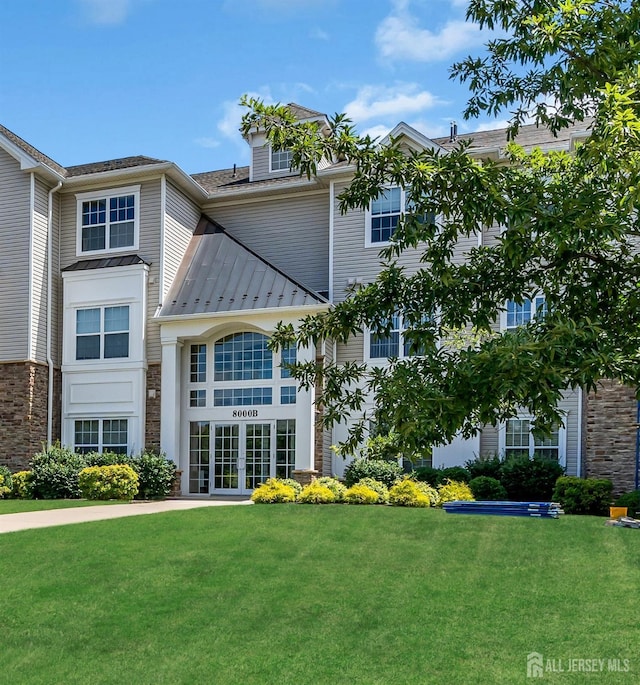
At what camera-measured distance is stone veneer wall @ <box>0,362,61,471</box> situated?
22.6m

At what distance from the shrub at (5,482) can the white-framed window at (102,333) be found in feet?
13.0

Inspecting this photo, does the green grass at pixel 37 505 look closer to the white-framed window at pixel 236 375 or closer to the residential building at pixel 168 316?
the residential building at pixel 168 316

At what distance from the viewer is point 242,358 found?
76.0ft

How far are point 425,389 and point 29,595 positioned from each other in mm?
6733

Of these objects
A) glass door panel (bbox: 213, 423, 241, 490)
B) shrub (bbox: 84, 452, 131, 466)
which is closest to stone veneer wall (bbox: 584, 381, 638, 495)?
glass door panel (bbox: 213, 423, 241, 490)

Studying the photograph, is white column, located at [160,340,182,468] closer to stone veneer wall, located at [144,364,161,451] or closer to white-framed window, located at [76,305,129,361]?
stone veneer wall, located at [144,364,161,451]

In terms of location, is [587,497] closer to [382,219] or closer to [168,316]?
[382,219]

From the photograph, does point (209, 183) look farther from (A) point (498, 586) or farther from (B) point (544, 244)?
(B) point (544, 244)

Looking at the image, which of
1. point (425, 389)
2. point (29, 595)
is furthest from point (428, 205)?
point (29, 595)

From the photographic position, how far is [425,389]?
4398mm

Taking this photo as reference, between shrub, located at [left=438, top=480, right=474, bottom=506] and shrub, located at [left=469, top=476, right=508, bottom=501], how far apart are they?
579 mm

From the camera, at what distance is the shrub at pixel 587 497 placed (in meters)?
17.5

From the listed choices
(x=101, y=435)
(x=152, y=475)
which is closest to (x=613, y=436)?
(x=152, y=475)

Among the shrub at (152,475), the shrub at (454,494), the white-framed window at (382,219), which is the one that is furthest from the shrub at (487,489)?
the shrub at (152,475)
